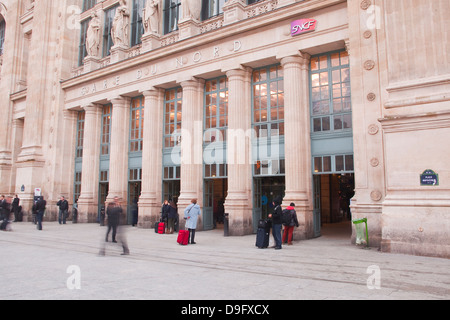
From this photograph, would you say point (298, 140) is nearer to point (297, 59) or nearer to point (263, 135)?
point (263, 135)

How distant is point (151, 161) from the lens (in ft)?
66.3

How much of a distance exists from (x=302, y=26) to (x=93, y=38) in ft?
51.4

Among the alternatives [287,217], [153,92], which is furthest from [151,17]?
[287,217]

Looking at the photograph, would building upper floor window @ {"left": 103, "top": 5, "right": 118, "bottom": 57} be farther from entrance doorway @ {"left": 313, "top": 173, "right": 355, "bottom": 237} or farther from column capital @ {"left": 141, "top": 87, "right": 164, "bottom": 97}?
entrance doorway @ {"left": 313, "top": 173, "right": 355, "bottom": 237}

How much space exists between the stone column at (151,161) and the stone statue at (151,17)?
3551 mm

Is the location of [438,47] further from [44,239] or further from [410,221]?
[44,239]

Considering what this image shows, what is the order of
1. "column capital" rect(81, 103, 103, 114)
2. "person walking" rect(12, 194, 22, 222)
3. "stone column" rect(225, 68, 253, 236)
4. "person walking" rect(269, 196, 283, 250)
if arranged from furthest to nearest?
"column capital" rect(81, 103, 103, 114)
"person walking" rect(12, 194, 22, 222)
"stone column" rect(225, 68, 253, 236)
"person walking" rect(269, 196, 283, 250)

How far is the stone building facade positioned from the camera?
10.7 metres

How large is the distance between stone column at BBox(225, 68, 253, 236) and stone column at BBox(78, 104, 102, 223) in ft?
36.8

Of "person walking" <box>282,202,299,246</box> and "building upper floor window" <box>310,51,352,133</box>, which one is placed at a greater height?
"building upper floor window" <box>310,51,352,133</box>

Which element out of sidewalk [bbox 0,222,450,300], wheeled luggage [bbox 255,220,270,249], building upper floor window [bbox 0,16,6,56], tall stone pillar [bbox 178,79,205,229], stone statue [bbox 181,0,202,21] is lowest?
sidewalk [bbox 0,222,450,300]

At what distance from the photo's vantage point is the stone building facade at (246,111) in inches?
423

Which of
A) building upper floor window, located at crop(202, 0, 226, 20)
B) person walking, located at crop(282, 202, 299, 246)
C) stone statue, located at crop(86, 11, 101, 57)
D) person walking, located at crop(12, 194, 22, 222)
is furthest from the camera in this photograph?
stone statue, located at crop(86, 11, 101, 57)

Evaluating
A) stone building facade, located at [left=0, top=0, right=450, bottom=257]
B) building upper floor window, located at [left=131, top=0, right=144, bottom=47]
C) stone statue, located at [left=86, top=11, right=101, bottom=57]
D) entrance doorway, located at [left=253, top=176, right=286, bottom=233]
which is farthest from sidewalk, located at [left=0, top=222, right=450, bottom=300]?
stone statue, located at [left=86, top=11, right=101, bottom=57]
